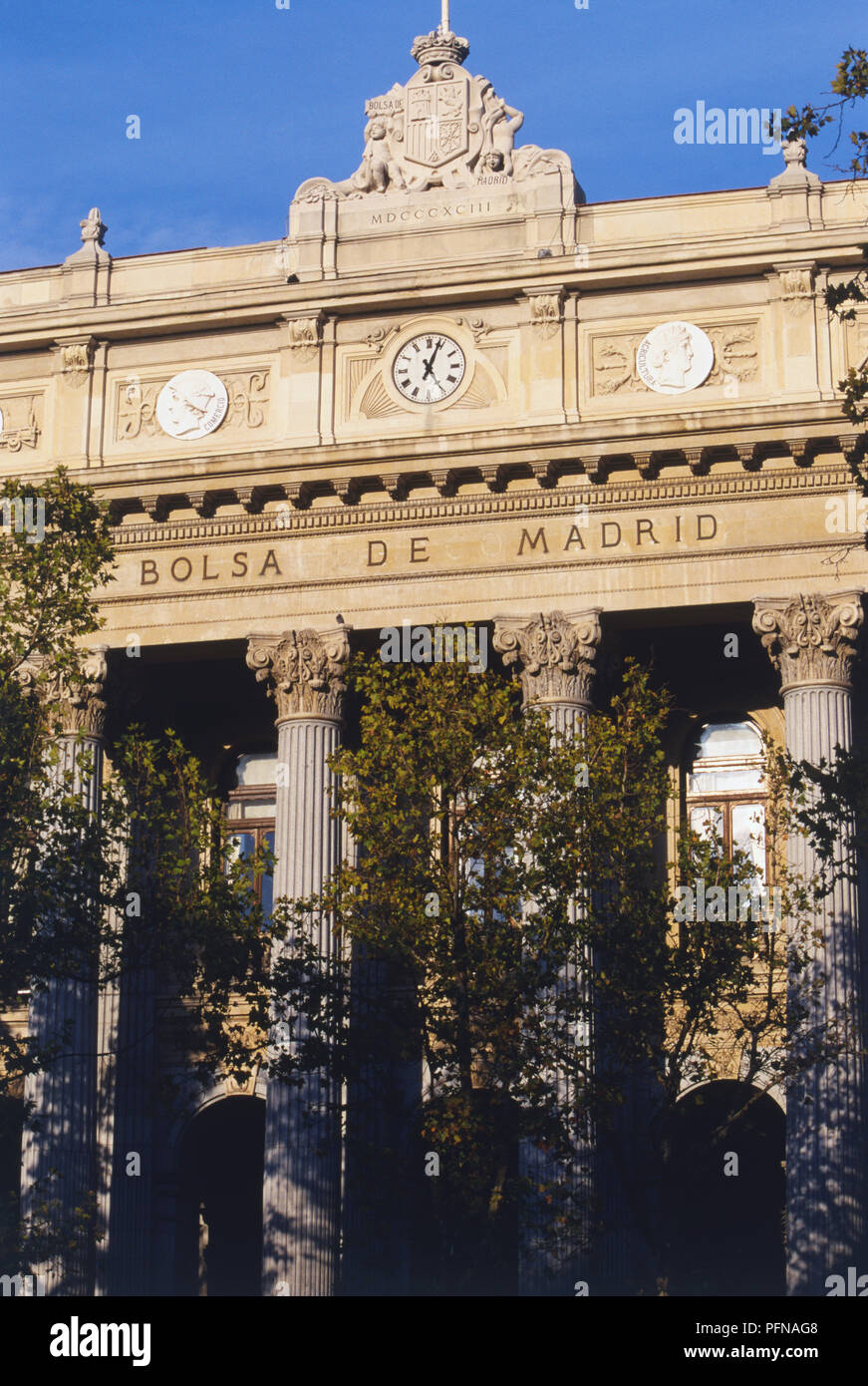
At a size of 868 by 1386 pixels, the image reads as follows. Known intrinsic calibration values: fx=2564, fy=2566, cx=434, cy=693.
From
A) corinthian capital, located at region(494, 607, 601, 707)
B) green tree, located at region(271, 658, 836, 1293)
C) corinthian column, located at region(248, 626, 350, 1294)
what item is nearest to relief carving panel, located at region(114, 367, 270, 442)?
corinthian column, located at region(248, 626, 350, 1294)

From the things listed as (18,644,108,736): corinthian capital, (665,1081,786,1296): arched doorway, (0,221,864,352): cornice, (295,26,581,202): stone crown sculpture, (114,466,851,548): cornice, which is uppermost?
(295,26,581,202): stone crown sculpture

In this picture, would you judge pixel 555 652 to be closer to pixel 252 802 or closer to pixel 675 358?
pixel 675 358

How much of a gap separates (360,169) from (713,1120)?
59.8 feet

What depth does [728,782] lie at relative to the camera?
4603 cm

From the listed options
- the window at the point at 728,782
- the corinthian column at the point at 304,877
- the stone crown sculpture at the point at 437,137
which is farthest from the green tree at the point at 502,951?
the stone crown sculpture at the point at 437,137

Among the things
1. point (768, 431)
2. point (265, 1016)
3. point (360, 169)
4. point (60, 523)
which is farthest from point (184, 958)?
point (360, 169)

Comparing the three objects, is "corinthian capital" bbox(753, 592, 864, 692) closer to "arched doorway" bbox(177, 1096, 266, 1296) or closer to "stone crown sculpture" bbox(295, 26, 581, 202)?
"stone crown sculpture" bbox(295, 26, 581, 202)

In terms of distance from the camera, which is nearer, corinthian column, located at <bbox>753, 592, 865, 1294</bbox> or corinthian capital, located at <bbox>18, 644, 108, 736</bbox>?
corinthian column, located at <bbox>753, 592, 865, 1294</bbox>

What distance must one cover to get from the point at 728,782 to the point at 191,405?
1188 cm

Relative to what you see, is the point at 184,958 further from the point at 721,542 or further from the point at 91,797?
the point at 721,542

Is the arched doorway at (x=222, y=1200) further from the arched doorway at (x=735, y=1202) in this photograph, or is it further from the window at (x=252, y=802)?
the arched doorway at (x=735, y=1202)

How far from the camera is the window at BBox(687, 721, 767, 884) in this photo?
45.7m

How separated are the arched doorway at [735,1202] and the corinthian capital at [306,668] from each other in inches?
358

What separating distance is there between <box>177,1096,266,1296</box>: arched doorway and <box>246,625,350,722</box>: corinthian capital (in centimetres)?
817
